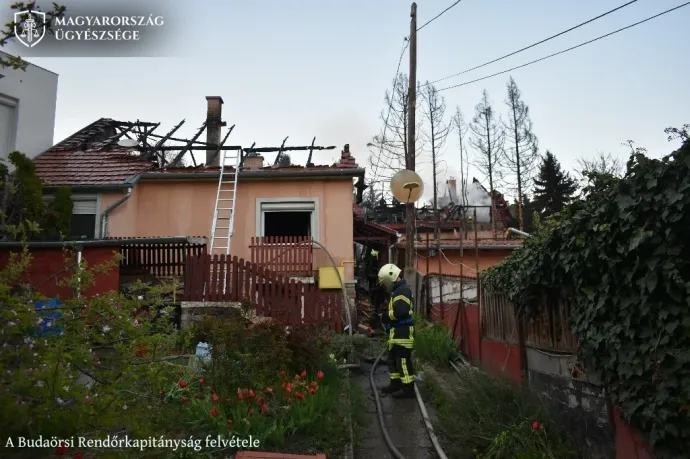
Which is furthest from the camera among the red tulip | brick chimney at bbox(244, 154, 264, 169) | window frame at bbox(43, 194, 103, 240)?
brick chimney at bbox(244, 154, 264, 169)

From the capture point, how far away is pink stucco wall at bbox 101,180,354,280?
1248 cm

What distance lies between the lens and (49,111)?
13.2 m

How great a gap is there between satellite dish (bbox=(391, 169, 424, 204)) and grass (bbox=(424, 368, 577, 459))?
14.3 feet

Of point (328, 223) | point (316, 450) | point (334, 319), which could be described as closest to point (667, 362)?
point (316, 450)

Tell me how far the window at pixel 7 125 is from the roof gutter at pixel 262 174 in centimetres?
331

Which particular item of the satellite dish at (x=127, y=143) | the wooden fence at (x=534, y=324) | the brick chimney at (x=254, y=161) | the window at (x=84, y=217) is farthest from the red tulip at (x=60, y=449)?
the satellite dish at (x=127, y=143)

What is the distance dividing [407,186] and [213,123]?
38.0ft

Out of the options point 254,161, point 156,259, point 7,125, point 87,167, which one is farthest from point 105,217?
point 254,161

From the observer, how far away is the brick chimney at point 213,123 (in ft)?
58.6

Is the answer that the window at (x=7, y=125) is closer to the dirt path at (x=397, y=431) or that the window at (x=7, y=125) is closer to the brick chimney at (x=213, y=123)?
the brick chimney at (x=213, y=123)

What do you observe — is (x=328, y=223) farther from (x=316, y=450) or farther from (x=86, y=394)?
(x=86, y=394)

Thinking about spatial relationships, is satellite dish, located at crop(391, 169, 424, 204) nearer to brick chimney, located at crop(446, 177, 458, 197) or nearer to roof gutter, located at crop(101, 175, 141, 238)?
roof gutter, located at crop(101, 175, 141, 238)

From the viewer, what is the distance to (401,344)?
6559mm

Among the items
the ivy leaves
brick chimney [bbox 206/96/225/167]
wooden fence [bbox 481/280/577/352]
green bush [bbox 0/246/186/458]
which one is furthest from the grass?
brick chimney [bbox 206/96/225/167]
